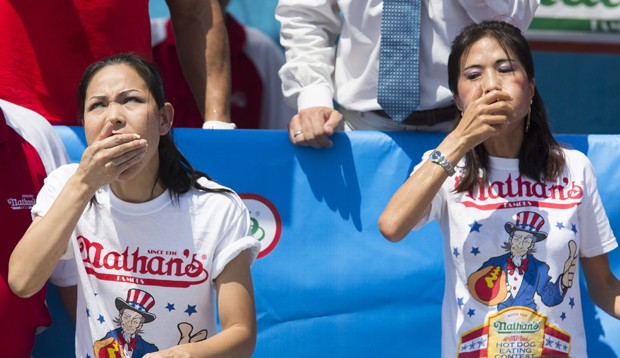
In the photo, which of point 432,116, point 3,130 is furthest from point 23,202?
point 432,116

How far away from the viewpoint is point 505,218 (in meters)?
3.31

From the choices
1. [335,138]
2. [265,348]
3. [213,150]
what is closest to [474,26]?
[335,138]

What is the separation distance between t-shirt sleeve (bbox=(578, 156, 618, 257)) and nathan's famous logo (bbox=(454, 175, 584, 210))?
1.3 inches

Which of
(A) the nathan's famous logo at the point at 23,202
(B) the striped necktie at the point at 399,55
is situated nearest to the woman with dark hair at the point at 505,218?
(B) the striped necktie at the point at 399,55

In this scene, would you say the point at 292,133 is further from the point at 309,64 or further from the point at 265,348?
the point at 265,348

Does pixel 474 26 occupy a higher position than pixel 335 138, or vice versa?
pixel 474 26

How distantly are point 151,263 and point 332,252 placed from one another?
33.0 inches

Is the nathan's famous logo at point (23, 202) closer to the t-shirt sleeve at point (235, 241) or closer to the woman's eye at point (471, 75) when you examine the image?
the t-shirt sleeve at point (235, 241)

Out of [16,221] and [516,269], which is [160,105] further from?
[516,269]

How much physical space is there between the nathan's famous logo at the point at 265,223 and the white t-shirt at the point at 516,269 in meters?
0.62

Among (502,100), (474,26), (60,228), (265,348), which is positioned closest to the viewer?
(60,228)

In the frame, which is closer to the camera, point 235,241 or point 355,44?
point 235,241

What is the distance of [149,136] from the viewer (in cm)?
311

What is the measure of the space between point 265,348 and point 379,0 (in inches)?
48.5
